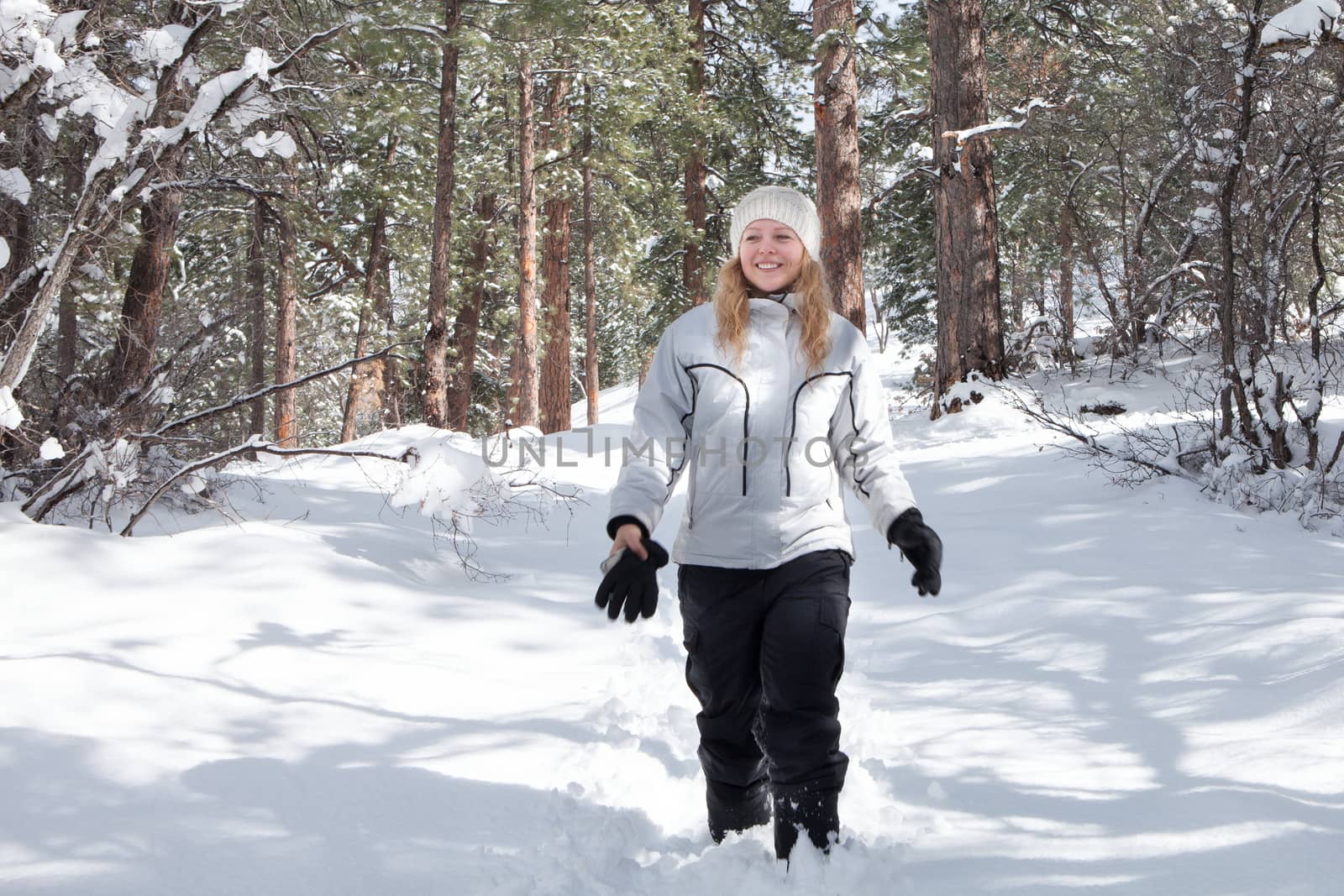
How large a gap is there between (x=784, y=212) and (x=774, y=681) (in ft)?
4.28

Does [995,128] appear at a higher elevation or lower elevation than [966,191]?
higher

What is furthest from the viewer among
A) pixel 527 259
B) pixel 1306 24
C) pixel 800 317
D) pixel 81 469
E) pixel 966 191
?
pixel 527 259

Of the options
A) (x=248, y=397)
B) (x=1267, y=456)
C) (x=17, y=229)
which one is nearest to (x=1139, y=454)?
(x=1267, y=456)

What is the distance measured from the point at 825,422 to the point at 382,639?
269 centimetres

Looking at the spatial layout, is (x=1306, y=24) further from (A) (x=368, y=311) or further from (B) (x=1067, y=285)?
(A) (x=368, y=311)

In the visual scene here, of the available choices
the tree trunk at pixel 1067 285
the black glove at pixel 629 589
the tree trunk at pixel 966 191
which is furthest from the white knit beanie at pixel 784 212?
the tree trunk at pixel 1067 285

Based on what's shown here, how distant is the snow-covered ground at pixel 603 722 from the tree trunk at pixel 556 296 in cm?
1187

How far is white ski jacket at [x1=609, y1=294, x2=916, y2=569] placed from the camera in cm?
244

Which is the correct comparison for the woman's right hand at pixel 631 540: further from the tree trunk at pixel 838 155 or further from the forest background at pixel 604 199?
the tree trunk at pixel 838 155

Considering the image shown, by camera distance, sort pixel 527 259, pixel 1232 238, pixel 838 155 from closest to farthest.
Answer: pixel 1232 238 → pixel 838 155 → pixel 527 259

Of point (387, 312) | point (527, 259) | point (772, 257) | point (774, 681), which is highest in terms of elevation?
point (527, 259)

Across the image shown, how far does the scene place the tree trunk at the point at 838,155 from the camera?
9219 millimetres

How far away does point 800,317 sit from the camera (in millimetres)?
2553

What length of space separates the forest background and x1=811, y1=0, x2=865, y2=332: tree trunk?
4 cm
